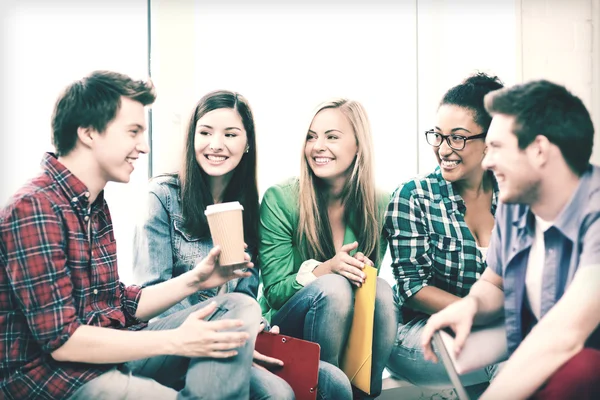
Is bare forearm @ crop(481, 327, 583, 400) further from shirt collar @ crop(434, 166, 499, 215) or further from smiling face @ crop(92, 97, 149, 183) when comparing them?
smiling face @ crop(92, 97, 149, 183)

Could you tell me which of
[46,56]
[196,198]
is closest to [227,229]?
[196,198]

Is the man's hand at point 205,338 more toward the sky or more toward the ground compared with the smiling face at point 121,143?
more toward the ground

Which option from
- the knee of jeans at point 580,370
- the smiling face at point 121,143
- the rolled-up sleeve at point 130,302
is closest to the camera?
the knee of jeans at point 580,370

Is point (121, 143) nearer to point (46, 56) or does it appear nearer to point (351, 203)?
point (46, 56)

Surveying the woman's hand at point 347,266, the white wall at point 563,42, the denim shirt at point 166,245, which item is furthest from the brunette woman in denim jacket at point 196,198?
the white wall at point 563,42

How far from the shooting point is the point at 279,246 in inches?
74.5

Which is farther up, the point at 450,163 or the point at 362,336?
the point at 450,163

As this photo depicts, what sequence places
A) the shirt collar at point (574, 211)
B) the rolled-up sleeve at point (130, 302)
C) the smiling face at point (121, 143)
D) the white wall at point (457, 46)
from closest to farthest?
the shirt collar at point (574, 211) → the smiling face at point (121, 143) → the rolled-up sleeve at point (130, 302) → the white wall at point (457, 46)

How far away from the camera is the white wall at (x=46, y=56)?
6.17 ft

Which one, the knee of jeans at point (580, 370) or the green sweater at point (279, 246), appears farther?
the green sweater at point (279, 246)

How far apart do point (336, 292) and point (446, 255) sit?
14.9 inches

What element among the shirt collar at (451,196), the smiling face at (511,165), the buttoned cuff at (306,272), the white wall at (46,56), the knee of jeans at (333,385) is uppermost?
the white wall at (46,56)

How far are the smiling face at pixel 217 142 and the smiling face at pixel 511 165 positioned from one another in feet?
2.63

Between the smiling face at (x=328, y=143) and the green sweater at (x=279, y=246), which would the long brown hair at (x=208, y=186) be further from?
the smiling face at (x=328, y=143)
